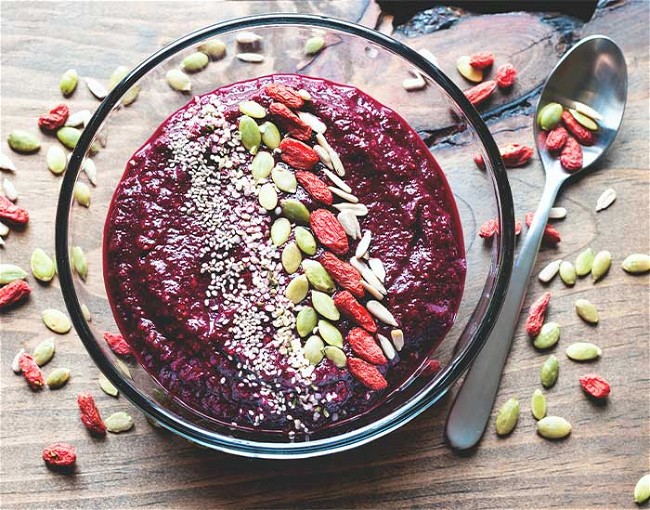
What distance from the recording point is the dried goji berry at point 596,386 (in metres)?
2.67

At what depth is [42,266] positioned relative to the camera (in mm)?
2670

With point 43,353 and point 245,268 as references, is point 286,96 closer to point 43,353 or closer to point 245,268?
point 245,268

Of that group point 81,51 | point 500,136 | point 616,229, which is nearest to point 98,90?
point 81,51

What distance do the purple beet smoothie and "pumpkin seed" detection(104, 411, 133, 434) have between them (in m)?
0.26

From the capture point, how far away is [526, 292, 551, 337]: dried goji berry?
2664mm

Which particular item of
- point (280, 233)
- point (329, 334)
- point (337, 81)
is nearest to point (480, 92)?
point (337, 81)

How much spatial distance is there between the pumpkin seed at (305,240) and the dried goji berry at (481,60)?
863mm

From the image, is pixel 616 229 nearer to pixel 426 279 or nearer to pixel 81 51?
pixel 426 279

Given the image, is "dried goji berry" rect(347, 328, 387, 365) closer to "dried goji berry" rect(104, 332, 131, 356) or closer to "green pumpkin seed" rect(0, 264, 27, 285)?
"dried goji berry" rect(104, 332, 131, 356)

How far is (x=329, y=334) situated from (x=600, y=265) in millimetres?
975

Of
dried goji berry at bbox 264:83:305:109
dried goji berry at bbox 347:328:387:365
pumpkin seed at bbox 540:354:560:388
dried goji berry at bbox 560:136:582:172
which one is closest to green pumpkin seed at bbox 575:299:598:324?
pumpkin seed at bbox 540:354:560:388

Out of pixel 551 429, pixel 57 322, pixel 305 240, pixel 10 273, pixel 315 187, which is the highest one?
pixel 315 187

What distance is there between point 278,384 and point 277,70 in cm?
105

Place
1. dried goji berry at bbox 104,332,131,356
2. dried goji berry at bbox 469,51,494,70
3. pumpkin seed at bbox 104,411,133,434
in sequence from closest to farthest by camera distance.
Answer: dried goji berry at bbox 104,332,131,356, pumpkin seed at bbox 104,411,133,434, dried goji berry at bbox 469,51,494,70
